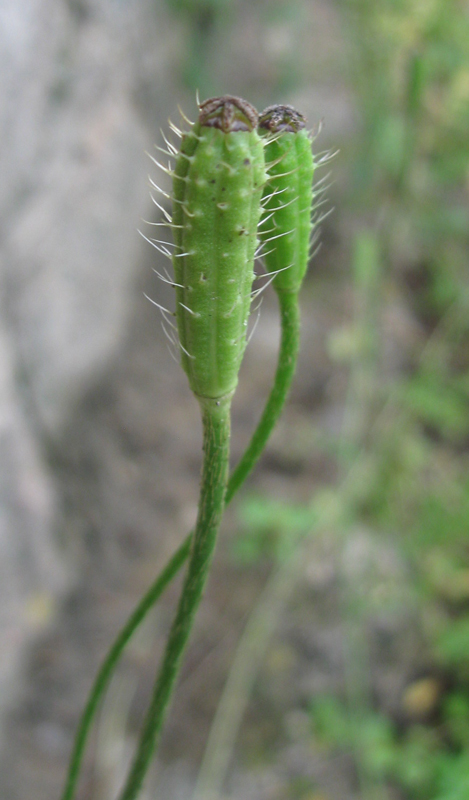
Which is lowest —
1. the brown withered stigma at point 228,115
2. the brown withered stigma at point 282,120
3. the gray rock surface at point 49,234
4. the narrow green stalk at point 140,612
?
the narrow green stalk at point 140,612

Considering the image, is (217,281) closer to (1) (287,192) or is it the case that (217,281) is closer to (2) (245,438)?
(1) (287,192)

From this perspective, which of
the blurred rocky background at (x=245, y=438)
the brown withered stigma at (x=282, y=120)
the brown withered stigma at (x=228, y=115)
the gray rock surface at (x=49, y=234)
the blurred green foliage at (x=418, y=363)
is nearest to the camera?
the brown withered stigma at (x=228, y=115)

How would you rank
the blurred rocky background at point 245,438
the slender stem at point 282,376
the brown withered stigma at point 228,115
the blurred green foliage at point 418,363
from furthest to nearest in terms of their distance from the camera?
the blurred rocky background at point 245,438, the blurred green foliage at point 418,363, the slender stem at point 282,376, the brown withered stigma at point 228,115

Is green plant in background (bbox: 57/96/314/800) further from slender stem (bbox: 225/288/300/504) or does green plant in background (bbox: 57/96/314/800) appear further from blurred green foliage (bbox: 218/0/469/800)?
blurred green foliage (bbox: 218/0/469/800)

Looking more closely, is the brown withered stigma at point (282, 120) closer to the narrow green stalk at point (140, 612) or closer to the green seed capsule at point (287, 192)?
the green seed capsule at point (287, 192)

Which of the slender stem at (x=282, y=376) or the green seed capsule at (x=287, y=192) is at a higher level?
the green seed capsule at (x=287, y=192)

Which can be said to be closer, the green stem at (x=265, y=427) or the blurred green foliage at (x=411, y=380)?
the green stem at (x=265, y=427)

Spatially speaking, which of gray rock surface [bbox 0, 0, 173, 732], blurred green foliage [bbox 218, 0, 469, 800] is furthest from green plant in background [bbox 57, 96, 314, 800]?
gray rock surface [bbox 0, 0, 173, 732]

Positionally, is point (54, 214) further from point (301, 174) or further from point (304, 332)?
point (301, 174)

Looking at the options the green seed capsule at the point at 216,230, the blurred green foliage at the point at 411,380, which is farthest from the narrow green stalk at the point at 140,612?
the blurred green foliage at the point at 411,380
